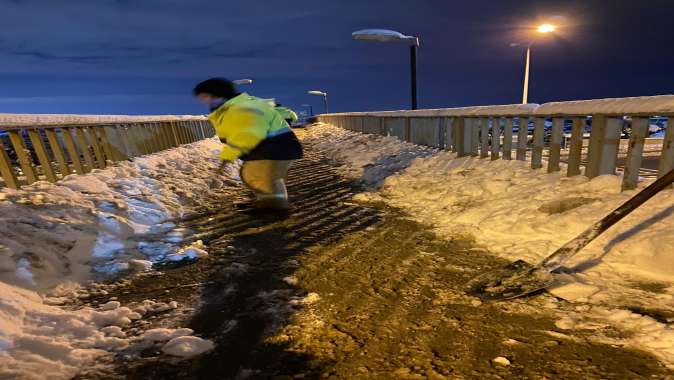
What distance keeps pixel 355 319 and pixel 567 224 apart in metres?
2.70

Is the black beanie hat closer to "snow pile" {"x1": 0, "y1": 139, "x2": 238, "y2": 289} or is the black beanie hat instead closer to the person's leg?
the person's leg

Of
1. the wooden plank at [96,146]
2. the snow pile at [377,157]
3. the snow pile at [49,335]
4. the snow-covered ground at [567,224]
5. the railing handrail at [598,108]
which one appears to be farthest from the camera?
the snow pile at [377,157]

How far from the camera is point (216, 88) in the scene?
5.21 metres

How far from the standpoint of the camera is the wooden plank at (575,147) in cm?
512

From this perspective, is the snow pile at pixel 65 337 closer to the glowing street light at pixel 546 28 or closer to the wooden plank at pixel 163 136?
the wooden plank at pixel 163 136

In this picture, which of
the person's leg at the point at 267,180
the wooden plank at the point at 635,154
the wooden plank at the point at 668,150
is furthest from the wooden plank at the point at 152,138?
the wooden plank at the point at 668,150

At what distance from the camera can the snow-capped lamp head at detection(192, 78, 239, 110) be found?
17.1 ft

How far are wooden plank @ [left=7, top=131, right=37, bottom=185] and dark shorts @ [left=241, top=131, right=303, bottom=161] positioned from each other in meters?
2.72

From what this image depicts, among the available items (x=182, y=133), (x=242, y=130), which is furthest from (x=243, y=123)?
(x=182, y=133)

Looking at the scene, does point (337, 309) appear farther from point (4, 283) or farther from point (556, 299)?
point (4, 283)

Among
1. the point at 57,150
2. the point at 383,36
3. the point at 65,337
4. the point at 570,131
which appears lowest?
the point at 65,337

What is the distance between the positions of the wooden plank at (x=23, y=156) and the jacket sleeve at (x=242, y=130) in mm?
2476

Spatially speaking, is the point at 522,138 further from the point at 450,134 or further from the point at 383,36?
the point at 383,36

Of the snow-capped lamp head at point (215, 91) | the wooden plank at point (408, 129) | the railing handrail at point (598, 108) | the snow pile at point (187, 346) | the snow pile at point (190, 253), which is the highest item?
the snow-capped lamp head at point (215, 91)
